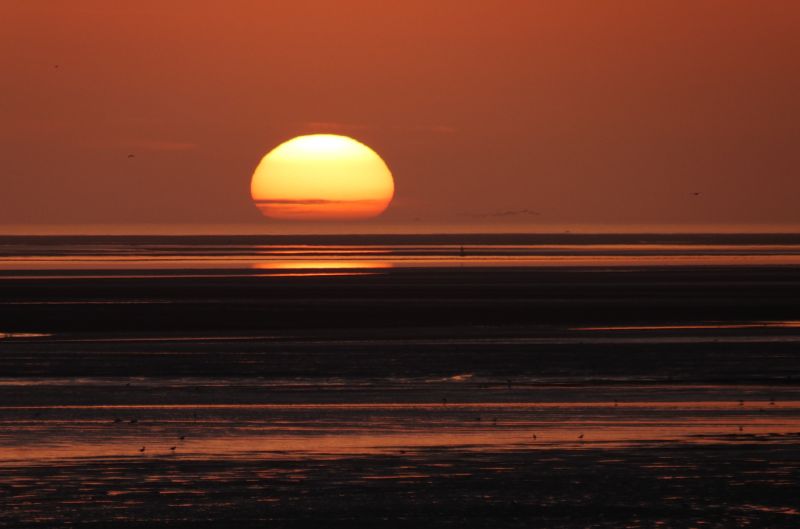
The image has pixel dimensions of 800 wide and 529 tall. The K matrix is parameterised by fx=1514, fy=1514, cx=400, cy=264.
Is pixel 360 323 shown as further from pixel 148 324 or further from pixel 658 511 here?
pixel 658 511

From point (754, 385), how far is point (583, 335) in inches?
549

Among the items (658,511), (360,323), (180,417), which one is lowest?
(658,511)

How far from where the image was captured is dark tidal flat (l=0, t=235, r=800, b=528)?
16.1 m

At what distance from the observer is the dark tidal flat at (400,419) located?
16.1m

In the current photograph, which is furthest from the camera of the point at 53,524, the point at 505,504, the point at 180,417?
the point at 180,417

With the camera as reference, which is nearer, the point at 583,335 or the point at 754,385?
the point at 754,385

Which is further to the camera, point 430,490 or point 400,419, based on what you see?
point 400,419

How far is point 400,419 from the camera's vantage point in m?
22.9

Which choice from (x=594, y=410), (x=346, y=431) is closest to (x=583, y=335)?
(x=594, y=410)

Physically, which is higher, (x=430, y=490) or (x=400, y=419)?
(x=400, y=419)

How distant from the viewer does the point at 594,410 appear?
24.0m

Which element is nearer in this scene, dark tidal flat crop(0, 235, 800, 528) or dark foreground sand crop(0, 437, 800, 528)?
dark foreground sand crop(0, 437, 800, 528)

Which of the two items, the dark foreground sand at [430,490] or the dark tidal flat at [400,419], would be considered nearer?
the dark foreground sand at [430,490]

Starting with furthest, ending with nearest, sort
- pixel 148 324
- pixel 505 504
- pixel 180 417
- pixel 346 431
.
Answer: pixel 148 324 < pixel 180 417 < pixel 346 431 < pixel 505 504
